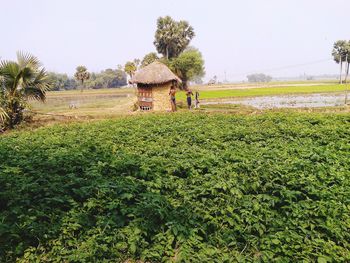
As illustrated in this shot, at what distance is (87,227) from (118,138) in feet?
18.2

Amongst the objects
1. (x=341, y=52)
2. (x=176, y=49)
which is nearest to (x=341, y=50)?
(x=341, y=52)

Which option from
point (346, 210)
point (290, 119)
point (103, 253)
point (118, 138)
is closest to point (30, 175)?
point (103, 253)

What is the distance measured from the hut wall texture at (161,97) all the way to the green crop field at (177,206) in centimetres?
1613

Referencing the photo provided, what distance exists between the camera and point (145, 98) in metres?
24.6

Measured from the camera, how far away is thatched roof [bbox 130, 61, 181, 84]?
23.7 meters

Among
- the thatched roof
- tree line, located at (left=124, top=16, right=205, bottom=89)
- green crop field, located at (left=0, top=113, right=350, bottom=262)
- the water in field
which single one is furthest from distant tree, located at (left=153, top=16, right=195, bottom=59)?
green crop field, located at (left=0, top=113, right=350, bottom=262)

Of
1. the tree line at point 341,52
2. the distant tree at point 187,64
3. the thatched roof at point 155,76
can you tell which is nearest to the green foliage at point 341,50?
the tree line at point 341,52

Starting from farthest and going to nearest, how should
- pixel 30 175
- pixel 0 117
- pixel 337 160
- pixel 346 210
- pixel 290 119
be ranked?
pixel 0 117, pixel 290 119, pixel 337 160, pixel 30 175, pixel 346 210

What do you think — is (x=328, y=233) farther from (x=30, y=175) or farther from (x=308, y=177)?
(x=30, y=175)

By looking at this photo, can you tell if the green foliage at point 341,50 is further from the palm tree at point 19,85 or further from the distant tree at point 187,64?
the palm tree at point 19,85

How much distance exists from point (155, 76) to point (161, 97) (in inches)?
67.1

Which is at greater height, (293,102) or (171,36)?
(171,36)

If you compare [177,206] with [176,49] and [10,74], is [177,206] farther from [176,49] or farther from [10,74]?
[176,49]

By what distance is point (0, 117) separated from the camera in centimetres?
1519
